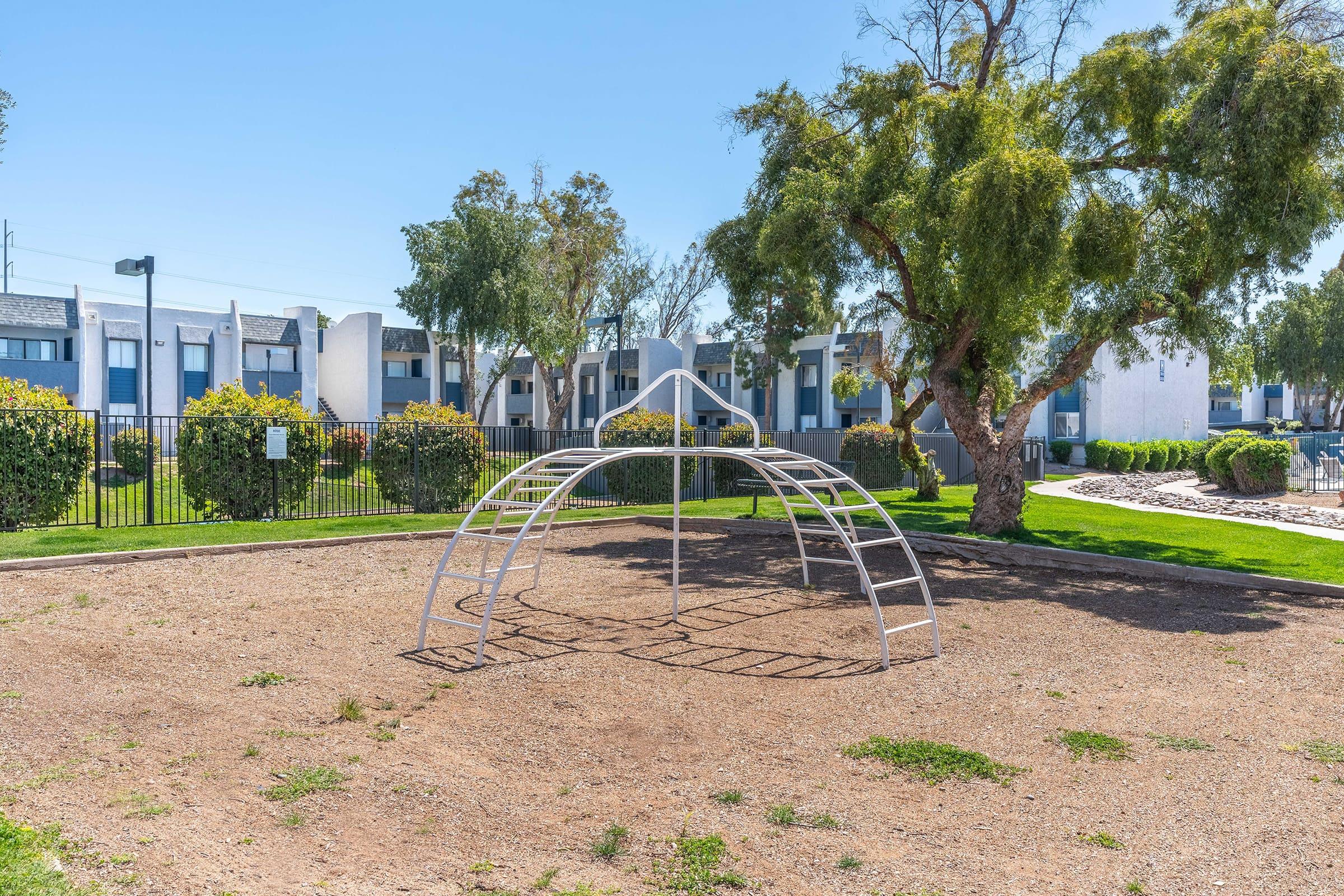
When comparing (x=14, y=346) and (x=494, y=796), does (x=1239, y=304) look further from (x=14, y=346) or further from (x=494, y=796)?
(x=14, y=346)

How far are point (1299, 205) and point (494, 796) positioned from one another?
11.8 metres

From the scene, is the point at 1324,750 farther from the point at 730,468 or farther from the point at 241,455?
the point at 730,468

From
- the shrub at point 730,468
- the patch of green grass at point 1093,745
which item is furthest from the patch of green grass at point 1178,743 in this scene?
the shrub at point 730,468

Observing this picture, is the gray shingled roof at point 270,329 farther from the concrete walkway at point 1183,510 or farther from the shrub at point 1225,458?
the shrub at point 1225,458

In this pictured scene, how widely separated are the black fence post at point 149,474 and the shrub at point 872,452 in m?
17.4

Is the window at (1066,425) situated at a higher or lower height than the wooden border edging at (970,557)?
higher

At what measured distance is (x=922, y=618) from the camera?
967 cm

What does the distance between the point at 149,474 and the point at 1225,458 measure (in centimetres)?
2480

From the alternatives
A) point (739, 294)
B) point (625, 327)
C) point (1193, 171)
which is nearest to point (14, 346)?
point (625, 327)

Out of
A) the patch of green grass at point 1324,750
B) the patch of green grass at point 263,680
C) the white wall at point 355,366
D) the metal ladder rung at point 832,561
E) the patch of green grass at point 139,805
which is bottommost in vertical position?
the patch of green grass at point 1324,750

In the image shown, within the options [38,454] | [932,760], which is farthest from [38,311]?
[932,760]

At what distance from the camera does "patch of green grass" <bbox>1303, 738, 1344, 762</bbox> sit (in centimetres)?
555

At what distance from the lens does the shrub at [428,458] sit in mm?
18094

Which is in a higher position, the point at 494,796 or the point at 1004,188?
the point at 1004,188
